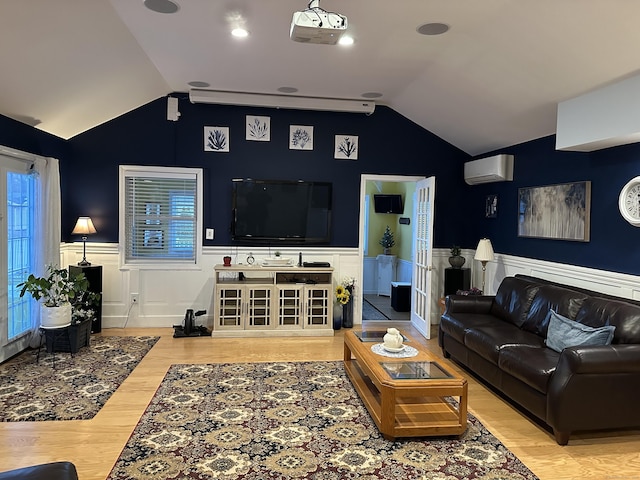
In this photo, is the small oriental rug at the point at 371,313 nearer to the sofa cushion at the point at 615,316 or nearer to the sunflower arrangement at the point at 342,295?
the sunflower arrangement at the point at 342,295

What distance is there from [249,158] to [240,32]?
2.26 m

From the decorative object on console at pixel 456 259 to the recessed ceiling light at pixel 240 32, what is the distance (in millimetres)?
3771

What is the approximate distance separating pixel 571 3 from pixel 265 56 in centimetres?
251

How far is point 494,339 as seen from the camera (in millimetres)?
3691

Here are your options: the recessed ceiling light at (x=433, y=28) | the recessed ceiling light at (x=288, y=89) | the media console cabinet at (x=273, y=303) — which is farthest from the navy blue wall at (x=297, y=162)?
the recessed ceiling light at (x=433, y=28)

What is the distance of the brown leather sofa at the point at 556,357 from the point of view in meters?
2.84

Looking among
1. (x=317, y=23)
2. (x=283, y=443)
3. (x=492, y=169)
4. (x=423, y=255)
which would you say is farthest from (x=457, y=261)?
(x=317, y=23)

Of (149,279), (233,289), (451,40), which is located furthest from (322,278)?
(451,40)

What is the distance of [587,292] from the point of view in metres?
3.81

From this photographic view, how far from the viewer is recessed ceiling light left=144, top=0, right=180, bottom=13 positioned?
316 cm

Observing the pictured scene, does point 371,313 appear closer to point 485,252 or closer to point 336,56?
point 485,252

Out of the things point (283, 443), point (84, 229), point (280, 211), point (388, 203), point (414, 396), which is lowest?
point (283, 443)

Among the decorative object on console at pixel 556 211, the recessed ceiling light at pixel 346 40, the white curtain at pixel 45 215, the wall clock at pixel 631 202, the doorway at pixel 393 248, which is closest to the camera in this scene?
the wall clock at pixel 631 202

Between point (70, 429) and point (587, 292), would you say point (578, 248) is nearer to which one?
point (587, 292)
